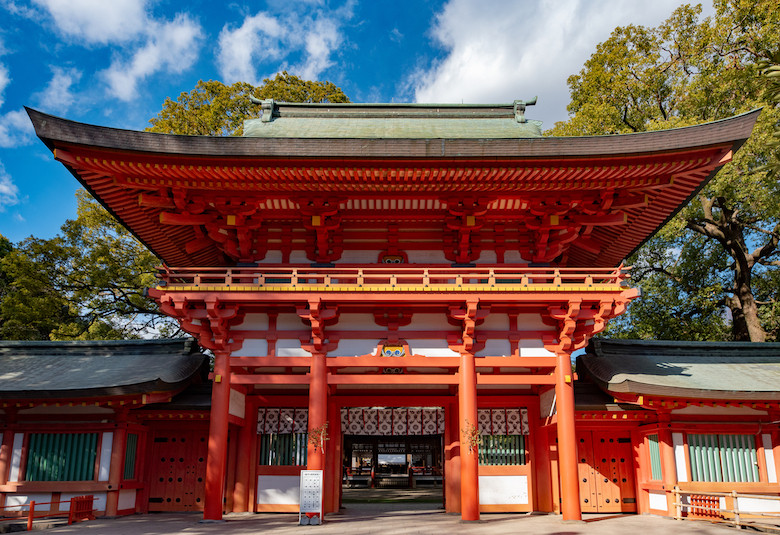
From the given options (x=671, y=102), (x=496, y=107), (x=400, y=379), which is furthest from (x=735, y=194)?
(x=400, y=379)

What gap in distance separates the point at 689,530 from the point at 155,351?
45.6 ft

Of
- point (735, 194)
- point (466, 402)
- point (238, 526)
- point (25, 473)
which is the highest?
point (735, 194)

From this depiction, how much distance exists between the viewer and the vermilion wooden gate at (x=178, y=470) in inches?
554

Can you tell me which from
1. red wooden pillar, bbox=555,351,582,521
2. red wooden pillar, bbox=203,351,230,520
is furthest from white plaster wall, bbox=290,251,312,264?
red wooden pillar, bbox=555,351,582,521

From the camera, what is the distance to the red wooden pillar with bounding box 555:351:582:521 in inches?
446

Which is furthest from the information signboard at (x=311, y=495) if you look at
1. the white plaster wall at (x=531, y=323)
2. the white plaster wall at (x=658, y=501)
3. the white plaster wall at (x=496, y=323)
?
the white plaster wall at (x=658, y=501)

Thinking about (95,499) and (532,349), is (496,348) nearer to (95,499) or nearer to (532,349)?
(532,349)

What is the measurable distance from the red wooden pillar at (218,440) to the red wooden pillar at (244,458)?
2.10m

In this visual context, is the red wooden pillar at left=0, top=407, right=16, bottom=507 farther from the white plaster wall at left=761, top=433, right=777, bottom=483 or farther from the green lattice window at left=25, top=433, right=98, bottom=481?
the white plaster wall at left=761, top=433, right=777, bottom=483

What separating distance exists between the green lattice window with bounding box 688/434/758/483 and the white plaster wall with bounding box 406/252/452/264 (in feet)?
24.0

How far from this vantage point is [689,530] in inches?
400

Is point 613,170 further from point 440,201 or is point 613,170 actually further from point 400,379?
point 400,379

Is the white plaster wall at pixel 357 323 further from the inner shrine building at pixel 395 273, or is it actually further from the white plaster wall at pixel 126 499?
the white plaster wall at pixel 126 499

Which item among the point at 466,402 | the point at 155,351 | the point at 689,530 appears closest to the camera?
the point at 689,530
